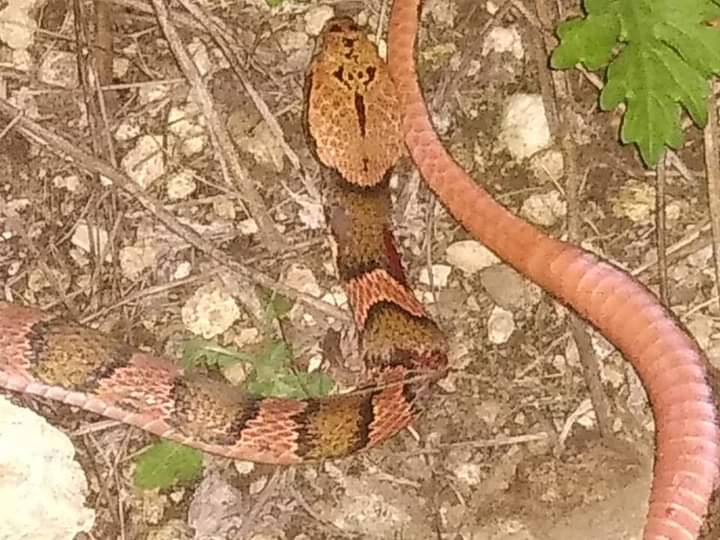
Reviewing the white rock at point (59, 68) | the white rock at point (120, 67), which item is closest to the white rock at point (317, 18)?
the white rock at point (120, 67)

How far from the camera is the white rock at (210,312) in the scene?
4.51 metres

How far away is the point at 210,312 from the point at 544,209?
1.08 metres

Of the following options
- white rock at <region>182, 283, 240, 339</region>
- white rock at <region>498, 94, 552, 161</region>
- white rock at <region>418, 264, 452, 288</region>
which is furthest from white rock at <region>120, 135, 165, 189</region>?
white rock at <region>498, 94, 552, 161</region>

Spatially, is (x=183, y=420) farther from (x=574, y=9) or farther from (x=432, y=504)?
(x=574, y=9)

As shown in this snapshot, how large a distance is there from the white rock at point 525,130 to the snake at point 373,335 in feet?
0.87

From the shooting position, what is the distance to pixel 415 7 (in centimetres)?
454

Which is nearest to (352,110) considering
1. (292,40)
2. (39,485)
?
(292,40)

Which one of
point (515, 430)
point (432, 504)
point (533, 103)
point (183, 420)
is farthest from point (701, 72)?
point (183, 420)

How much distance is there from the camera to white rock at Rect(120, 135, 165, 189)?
4.68 metres

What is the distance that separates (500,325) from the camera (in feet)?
14.6

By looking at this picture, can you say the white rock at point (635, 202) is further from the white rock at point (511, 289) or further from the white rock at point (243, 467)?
the white rock at point (243, 467)

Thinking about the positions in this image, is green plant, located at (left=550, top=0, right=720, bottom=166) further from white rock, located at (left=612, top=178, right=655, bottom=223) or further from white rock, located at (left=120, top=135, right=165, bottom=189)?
white rock, located at (left=120, top=135, right=165, bottom=189)

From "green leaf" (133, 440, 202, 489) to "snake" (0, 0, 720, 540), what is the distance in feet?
0.16

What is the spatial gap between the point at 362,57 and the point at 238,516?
1425 millimetres
